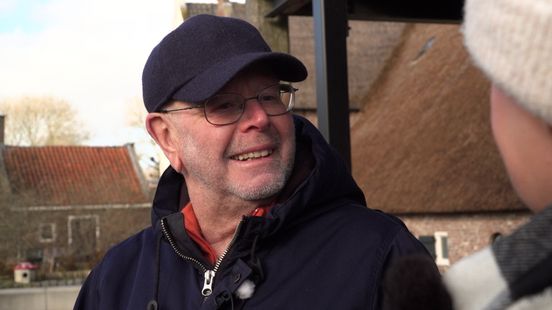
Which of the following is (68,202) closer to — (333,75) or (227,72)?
(333,75)

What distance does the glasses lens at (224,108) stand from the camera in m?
2.26

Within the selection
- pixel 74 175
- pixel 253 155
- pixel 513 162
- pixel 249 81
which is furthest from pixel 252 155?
pixel 74 175

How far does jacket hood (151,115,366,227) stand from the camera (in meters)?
2.15

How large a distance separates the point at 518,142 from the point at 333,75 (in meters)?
3.22

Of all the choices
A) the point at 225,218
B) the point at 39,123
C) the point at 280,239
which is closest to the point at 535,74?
the point at 280,239

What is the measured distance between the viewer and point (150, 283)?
7.61 feet

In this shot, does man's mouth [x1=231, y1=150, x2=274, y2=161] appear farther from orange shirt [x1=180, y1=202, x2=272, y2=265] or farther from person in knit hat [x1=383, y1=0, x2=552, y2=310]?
person in knit hat [x1=383, y1=0, x2=552, y2=310]

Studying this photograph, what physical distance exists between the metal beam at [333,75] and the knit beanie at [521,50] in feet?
10.2

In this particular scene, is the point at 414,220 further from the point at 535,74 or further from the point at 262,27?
the point at 535,74

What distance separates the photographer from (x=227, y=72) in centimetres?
218

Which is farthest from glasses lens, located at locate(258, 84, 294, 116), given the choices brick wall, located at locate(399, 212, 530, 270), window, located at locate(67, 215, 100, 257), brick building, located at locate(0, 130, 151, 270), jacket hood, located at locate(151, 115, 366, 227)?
window, located at locate(67, 215, 100, 257)

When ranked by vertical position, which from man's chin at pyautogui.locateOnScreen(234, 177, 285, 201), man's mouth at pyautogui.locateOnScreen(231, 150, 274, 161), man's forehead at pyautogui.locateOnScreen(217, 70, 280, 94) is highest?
man's forehead at pyautogui.locateOnScreen(217, 70, 280, 94)

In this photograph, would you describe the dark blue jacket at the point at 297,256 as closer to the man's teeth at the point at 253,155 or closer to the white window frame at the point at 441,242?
the man's teeth at the point at 253,155

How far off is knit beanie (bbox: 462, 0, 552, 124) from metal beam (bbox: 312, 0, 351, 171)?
Answer: 10.2 feet
